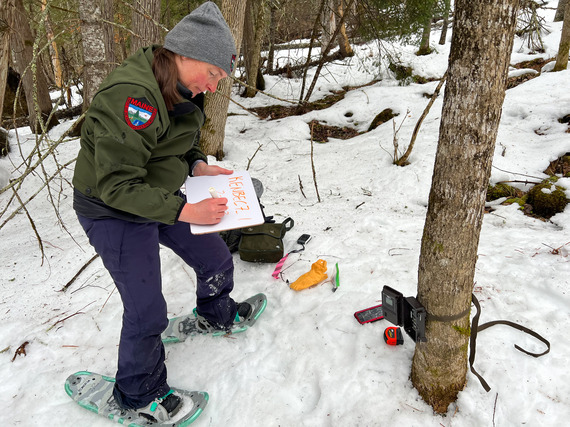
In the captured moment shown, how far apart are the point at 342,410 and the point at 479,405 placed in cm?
70

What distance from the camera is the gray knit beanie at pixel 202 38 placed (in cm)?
168

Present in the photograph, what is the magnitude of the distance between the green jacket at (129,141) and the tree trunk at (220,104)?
378 cm

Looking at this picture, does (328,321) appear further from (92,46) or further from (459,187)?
(92,46)

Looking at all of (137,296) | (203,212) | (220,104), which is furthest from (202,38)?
(220,104)

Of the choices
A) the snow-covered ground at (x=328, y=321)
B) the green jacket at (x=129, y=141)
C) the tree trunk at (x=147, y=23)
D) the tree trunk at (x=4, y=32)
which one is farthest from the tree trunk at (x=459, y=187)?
the tree trunk at (x=147, y=23)

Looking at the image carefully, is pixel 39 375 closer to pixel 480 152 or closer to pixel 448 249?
pixel 448 249

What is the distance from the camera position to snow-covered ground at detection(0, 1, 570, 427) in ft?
6.70

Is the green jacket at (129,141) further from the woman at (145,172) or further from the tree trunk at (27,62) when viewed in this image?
the tree trunk at (27,62)

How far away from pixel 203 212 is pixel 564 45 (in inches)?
330

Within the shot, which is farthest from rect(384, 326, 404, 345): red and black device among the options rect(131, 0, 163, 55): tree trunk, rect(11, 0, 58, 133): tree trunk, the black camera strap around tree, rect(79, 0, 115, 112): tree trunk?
rect(11, 0, 58, 133): tree trunk

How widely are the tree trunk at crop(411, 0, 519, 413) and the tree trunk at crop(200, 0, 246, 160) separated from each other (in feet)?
14.2

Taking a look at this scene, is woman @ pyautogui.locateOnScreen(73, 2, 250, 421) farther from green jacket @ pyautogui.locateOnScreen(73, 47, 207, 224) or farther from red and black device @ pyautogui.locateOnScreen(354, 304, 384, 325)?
red and black device @ pyautogui.locateOnScreen(354, 304, 384, 325)

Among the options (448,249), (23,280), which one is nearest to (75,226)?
(23,280)

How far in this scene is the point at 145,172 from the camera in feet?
5.42
